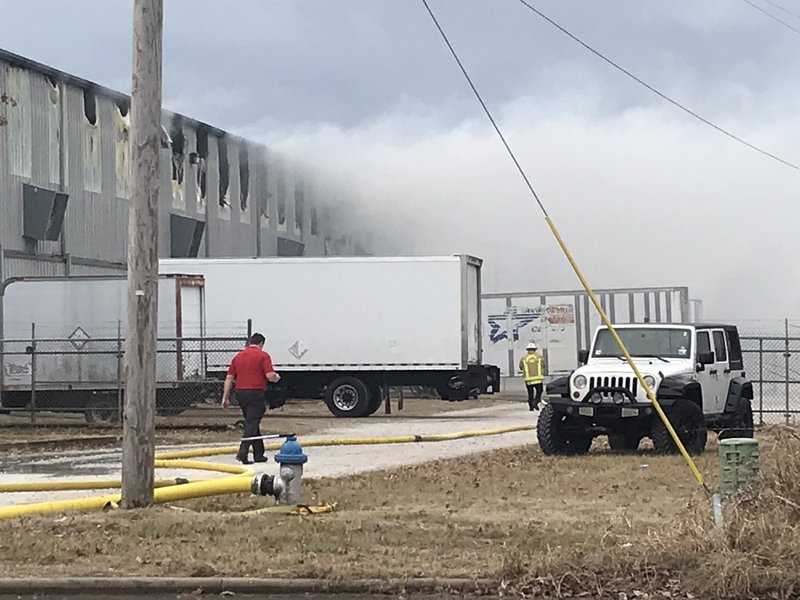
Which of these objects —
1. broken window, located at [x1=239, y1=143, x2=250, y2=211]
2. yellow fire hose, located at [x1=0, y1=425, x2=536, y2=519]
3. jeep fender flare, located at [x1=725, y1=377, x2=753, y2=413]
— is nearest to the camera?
yellow fire hose, located at [x1=0, y1=425, x2=536, y2=519]

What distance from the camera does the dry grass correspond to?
28.3 ft

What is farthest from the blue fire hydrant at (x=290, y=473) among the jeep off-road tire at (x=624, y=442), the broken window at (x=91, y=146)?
the broken window at (x=91, y=146)

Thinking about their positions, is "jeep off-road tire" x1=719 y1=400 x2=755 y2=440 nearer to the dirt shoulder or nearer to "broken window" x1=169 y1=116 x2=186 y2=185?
the dirt shoulder

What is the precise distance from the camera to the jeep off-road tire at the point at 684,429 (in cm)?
1761

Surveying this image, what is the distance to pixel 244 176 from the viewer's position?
4959 centimetres

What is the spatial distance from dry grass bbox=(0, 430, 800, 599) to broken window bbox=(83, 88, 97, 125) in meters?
27.6

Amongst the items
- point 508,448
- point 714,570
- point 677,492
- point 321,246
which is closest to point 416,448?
point 508,448

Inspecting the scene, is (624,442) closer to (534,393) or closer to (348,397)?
(348,397)

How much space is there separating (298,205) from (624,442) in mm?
34854

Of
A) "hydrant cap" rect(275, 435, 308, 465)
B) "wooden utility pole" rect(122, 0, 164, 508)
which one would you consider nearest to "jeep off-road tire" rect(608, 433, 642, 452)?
"hydrant cap" rect(275, 435, 308, 465)

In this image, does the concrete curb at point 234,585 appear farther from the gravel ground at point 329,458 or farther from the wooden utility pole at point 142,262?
the gravel ground at point 329,458

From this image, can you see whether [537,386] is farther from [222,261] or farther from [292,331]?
[222,261]

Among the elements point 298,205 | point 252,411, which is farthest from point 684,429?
point 298,205

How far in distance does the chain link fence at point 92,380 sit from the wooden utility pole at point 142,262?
15.0 m
